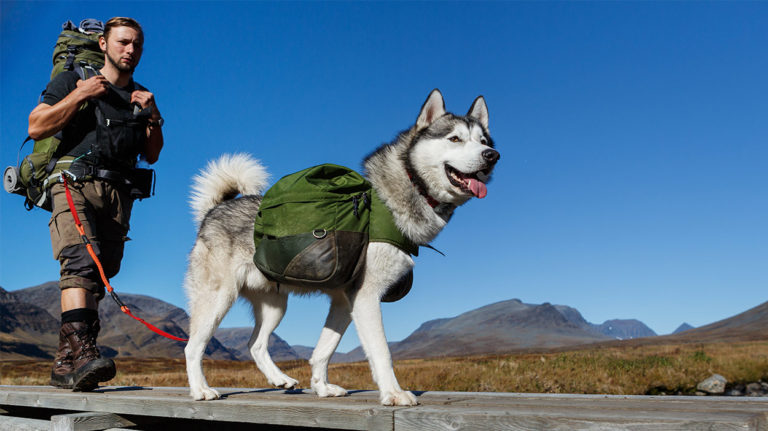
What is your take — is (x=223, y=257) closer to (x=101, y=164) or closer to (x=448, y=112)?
(x=101, y=164)

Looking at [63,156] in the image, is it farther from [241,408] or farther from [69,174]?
[241,408]

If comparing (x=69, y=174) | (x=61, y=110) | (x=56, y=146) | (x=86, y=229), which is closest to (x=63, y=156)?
(x=56, y=146)

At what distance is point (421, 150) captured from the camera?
168 inches

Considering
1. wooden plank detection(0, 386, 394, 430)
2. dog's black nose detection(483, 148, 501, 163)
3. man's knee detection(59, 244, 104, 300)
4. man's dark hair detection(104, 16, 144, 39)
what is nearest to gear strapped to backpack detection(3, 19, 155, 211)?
man's dark hair detection(104, 16, 144, 39)

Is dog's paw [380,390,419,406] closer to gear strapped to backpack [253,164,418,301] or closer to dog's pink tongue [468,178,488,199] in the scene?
gear strapped to backpack [253,164,418,301]

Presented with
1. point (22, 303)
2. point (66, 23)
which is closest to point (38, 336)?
point (22, 303)

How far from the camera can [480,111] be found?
4.87 m

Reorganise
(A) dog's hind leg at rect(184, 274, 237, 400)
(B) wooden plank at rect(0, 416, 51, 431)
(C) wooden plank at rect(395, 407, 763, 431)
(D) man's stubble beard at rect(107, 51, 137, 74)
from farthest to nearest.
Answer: (D) man's stubble beard at rect(107, 51, 137, 74) < (B) wooden plank at rect(0, 416, 51, 431) < (A) dog's hind leg at rect(184, 274, 237, 400) < (C) wooden plank at rect(395, 407, 763, 431)

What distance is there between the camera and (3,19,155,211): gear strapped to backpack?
16.4 feet

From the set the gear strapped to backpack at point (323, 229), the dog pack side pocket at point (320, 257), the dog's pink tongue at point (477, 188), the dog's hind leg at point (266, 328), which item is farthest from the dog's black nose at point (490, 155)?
the dog's hind leg at point (266, 328)

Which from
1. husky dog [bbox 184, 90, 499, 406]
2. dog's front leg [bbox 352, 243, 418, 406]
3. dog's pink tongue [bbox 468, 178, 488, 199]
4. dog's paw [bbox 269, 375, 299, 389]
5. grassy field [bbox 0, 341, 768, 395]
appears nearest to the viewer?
dog's front leg [bbox 352, 243, 418, 406]

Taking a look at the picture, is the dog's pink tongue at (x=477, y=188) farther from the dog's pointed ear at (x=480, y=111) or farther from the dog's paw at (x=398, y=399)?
the dog's paw at (x=398, y=399)

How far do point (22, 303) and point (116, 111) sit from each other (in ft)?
592

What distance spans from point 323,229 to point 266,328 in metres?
1.78
